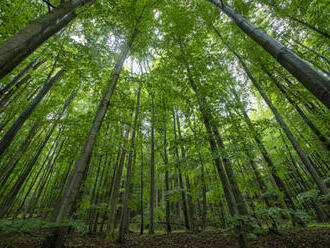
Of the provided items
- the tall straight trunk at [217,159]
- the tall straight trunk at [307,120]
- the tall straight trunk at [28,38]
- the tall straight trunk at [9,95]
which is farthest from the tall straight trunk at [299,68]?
the tall straight trunk at [9,95]

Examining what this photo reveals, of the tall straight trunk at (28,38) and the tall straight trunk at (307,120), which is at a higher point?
the tall straight trunk at (307,120)

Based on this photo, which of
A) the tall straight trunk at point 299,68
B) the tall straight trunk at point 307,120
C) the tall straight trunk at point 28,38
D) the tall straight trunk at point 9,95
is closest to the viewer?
the tall straight trunk at point 28,38

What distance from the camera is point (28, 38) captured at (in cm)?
158

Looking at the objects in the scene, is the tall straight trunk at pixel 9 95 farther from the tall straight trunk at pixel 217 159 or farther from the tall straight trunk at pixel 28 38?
the tall straight trunk at pixel 217 159

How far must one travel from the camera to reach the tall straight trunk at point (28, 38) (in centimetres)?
141

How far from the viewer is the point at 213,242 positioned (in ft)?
18.2

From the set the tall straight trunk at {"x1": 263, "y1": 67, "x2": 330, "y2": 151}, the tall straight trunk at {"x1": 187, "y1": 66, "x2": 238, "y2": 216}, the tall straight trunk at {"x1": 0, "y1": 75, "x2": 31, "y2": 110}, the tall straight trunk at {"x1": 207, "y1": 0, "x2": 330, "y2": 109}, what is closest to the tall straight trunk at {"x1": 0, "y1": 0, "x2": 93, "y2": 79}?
the tall straight trunk at {"x1": 207, "y1": 0, "x2": 330, "y2": 109}

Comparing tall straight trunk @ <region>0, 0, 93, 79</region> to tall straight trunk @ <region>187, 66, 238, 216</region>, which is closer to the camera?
tall straight trunk @ <region>0, 0, 93, 79</region>

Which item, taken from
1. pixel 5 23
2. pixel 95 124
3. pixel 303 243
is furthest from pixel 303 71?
pixel 5 23

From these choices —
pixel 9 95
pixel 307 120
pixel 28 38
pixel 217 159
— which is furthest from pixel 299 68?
pixel 9 95

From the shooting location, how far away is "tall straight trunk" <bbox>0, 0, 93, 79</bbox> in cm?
141

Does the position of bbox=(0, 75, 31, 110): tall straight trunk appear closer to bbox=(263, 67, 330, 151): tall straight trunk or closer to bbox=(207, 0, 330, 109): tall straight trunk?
bbox=(207, 0, 330, 109): tall straight trunk

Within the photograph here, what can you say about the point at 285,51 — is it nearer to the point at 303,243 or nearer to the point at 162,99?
the point at 162,99

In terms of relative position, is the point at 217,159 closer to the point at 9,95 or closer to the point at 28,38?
the point at 28,38
